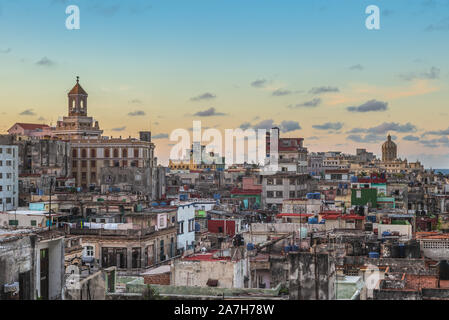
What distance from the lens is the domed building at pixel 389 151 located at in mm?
168125

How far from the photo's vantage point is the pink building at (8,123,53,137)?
101500 millimetres

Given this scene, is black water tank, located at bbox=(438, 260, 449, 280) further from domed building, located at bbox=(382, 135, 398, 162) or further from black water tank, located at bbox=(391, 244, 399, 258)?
domed building, located at bbox=(382, 135, 398, 162)

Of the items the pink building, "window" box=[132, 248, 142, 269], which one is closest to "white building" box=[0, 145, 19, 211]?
"window" box=[132, 248, 142, 269]

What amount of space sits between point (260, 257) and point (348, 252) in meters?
4.19

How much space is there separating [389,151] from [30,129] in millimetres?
94642

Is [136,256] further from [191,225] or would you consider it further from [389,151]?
[389,151]

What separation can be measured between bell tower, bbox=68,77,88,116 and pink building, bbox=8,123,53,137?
15.1ft

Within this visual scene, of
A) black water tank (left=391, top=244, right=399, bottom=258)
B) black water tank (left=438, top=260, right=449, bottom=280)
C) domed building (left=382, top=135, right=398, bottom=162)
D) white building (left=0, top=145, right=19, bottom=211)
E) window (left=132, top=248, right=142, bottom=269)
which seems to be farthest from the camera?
domed building (left=382, top=135, right=398, bottom=162)

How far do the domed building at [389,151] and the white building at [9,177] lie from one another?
118 metres

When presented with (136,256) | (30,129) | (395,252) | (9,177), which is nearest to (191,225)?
(136,256)

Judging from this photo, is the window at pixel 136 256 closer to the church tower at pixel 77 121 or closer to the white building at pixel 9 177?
the white building at pixel 9 177

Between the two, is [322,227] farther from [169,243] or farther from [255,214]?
[255,214]

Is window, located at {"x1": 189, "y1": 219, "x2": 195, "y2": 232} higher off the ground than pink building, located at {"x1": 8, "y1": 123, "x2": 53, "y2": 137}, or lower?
lower

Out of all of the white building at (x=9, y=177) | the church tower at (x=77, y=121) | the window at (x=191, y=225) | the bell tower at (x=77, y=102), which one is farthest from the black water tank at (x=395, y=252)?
the bell tower at (x=77, y=102)
